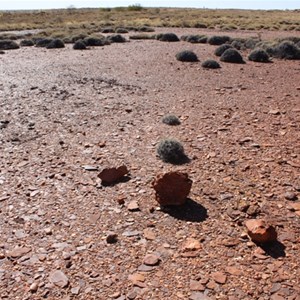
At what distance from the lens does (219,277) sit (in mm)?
4090

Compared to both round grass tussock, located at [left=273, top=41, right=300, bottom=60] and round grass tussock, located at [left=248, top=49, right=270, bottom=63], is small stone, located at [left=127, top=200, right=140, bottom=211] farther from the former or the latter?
round grass tussock, located at [left=273, top=41, right=300, bottom=60]

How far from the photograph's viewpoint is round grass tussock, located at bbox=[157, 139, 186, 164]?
7.07m

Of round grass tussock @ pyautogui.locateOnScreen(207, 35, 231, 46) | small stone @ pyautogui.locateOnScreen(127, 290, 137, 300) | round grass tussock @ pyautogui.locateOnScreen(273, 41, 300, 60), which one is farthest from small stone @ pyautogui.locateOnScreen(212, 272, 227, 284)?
round grass tussock @ pyautogui.locateOnScreen(207, 35, 231, 46)

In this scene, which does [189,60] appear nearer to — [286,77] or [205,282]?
[286,77]

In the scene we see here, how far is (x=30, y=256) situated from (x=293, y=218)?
334cm

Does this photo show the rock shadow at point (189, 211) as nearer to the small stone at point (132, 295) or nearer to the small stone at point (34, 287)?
the small stone at point (132, 295)

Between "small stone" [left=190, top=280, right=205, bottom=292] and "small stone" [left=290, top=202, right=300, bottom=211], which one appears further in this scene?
"small stone" [left=290, top=202, right=300, bottom=211]

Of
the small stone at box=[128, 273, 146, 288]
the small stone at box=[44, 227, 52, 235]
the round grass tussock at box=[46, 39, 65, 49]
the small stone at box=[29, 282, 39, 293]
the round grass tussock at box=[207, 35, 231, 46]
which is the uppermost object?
the small stone at box=[128, 273, 146, 288]

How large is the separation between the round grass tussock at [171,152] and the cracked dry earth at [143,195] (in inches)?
9.8

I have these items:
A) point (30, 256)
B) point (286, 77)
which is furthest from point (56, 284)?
point (286, 77)

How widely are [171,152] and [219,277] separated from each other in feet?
10.7

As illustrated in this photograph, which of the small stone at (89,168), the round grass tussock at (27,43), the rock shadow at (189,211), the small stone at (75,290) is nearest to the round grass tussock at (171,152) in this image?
the small stone at (89,168)

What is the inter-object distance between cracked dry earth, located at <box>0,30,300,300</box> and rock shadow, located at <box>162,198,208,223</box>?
0.08 ft

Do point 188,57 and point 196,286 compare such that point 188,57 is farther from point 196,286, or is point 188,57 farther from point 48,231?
point 196,286
